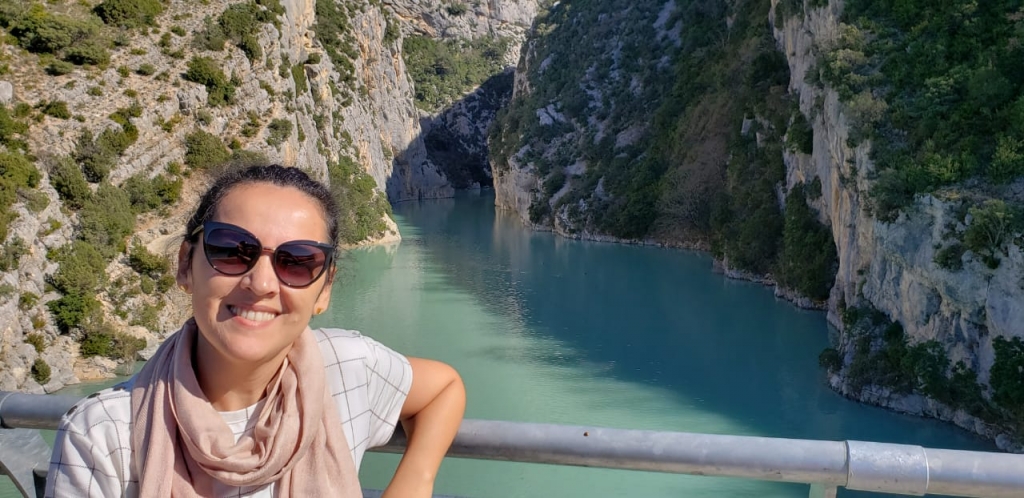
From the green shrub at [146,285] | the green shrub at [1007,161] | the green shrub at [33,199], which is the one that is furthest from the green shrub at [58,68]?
the green shrub at [1007,161]

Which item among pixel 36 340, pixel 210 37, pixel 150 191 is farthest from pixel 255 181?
pixel 210 37

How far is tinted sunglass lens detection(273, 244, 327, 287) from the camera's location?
5.32 ft

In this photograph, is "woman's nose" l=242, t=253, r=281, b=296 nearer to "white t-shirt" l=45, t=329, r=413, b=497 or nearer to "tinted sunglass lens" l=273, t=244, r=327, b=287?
"tinted sunglass lens" l=273, t=244, r=327, b=287

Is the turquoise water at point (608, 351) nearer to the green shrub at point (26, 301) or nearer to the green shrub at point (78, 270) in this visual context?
the green shrub at point (78, 270)

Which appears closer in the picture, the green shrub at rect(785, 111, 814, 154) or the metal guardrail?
the metal guardrail

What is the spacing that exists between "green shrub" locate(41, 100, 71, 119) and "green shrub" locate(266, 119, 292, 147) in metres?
5.84

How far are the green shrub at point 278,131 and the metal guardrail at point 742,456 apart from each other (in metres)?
21.3

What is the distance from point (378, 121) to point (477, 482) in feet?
127

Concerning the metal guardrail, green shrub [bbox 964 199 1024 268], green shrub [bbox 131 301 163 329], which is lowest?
green shrub [bbox 131 301 163 329]

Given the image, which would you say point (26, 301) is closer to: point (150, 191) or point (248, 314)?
point (150, 191)

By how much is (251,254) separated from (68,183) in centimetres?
1596

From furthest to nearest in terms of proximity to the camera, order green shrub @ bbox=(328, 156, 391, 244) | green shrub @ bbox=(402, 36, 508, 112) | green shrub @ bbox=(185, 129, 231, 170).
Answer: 1. green shrub @ bbox=(402, 36, 508, 112)
2. green shrub @ bbox=(328, 156, 391, 244)
3. green shrub @ bbox=(185, 129, 231, 170)

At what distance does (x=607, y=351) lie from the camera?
52.2ft

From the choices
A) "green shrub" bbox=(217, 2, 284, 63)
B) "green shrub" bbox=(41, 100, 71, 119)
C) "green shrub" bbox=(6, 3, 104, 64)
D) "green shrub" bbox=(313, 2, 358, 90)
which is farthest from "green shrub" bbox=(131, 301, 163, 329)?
"green shrub" bbox=(313, 2, 358, 90)
